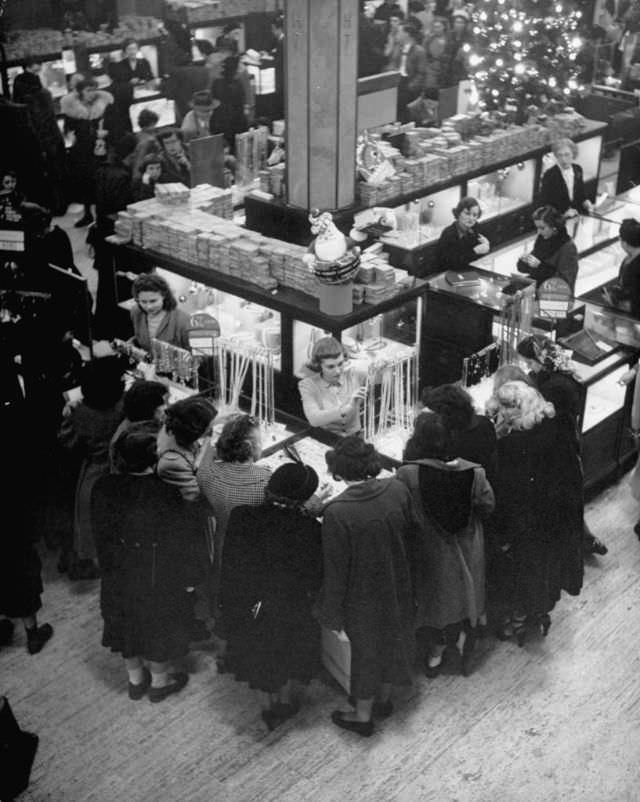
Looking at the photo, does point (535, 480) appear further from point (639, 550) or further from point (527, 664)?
point (639, 550)

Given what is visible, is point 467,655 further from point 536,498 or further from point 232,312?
point 232,312

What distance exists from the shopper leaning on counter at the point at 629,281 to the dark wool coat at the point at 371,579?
3410 millimetres

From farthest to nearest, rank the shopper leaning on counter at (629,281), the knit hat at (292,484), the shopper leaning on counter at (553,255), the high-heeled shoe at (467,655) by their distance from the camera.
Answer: the shopper leaning on counter at (553,255), the shopper leaning on counter at (629,281), the high-heeled shoe at (467,655), the knit hat at (292,484)

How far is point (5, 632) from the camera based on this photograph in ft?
19.9

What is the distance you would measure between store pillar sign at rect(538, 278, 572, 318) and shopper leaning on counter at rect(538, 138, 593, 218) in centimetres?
290

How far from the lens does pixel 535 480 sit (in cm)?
557

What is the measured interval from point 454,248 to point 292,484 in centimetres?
408

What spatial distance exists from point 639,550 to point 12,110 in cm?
759

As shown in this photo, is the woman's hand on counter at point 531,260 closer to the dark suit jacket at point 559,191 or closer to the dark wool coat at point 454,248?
the dark wool coat at point 454,248

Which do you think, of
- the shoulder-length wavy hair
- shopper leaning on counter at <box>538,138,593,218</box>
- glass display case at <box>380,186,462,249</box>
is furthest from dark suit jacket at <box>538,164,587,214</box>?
the shoulder-length wavy hair

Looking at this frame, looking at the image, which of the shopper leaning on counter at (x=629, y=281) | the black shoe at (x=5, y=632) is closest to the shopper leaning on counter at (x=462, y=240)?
the shopper leaning on counter at (x=629, y=281)

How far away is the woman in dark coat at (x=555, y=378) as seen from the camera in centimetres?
582

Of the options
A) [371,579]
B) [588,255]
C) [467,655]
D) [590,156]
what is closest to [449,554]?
[371,579]

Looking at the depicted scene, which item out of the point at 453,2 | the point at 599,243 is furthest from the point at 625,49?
the point at 599,243
